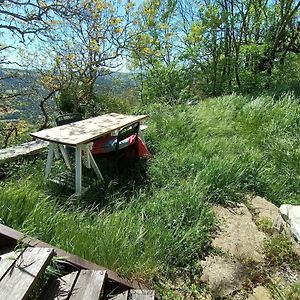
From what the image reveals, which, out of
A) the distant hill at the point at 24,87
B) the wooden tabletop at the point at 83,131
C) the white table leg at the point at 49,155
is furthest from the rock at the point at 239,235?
the distant hill at the point at 24,87

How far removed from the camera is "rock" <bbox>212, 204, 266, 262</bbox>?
2.23 m

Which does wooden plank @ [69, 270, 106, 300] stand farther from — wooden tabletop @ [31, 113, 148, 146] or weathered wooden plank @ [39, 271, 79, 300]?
wooden tabletop @ [31, 113, 148, 146]

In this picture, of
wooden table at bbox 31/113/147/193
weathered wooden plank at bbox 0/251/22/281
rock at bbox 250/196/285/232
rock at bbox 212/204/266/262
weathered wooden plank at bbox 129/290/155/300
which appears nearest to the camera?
weathered wooden plank at bbox 0/251/22/281

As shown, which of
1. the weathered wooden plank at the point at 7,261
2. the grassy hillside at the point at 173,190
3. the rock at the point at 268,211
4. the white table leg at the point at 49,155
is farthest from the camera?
the white table leg at the point at 49,155

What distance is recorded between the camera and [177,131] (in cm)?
454

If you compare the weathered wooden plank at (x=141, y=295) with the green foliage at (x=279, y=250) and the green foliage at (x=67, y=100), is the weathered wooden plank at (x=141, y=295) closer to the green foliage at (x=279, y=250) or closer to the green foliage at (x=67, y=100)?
the green foliage at (x=279, y=250)

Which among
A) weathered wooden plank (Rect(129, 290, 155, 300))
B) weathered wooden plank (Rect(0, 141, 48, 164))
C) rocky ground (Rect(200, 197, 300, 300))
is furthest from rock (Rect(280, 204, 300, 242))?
weathered wooden plank (Rect(0, 141, 48, 164))

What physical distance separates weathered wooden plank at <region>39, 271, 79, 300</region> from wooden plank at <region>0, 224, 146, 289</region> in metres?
0.09

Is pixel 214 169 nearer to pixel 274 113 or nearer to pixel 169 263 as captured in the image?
pixel 169 263

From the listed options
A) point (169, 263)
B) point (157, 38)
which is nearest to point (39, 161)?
point (169, 263)

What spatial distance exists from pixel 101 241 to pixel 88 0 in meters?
5.31

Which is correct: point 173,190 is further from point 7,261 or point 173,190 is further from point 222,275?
point 7,261

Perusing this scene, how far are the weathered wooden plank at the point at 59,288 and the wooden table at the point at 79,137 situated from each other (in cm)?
143

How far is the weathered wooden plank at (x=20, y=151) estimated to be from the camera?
3.82m
